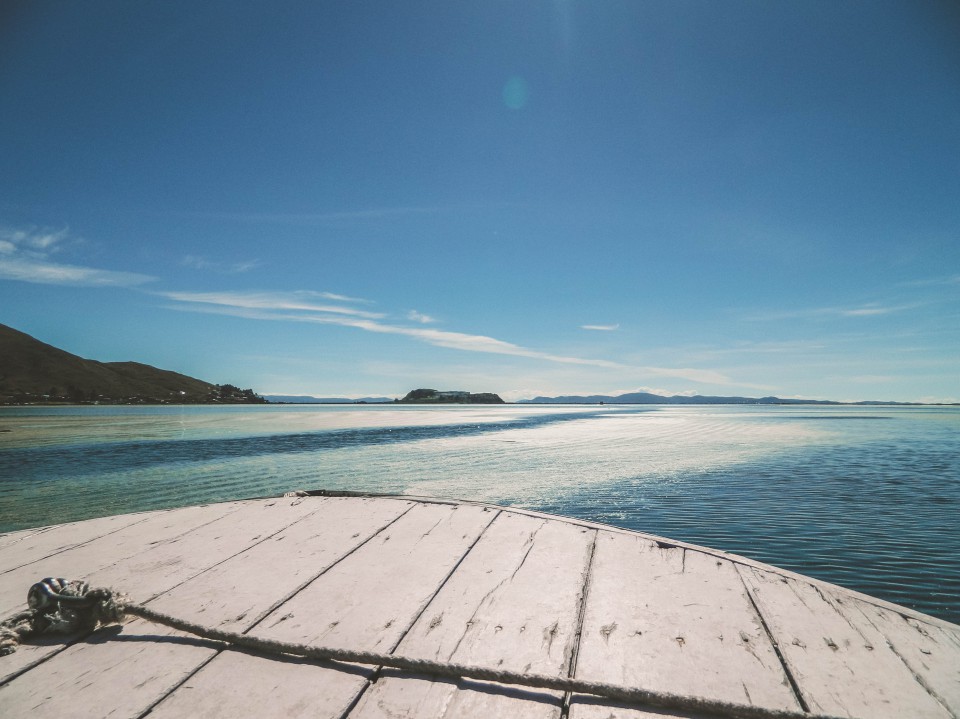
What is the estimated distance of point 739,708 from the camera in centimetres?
173

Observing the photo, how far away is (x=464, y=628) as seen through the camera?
7.58 feet

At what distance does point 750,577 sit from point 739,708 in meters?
1.47

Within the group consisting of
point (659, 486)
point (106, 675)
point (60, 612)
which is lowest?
point (659, 486)

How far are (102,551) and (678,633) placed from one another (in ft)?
12.9

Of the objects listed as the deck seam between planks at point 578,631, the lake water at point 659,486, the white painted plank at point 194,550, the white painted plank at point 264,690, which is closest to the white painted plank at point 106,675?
the white painted plank at point 264,690

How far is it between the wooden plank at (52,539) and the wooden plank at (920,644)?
517 centimetres

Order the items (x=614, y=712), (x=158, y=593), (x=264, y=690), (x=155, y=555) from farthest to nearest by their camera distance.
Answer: (x=155, y=555)
(x=158, y=593)
(x=264, y=690)
(x=614, y=712)

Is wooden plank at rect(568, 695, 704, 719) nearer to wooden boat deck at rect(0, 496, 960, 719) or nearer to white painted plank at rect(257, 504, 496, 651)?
wooden boat deck at rect(0, 496, 960, 719)

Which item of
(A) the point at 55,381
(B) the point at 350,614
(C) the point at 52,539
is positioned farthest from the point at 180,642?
(A) the point at 55,381

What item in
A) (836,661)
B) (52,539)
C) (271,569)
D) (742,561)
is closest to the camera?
(836,661)

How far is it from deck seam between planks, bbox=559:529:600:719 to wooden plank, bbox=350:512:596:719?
0.05ft

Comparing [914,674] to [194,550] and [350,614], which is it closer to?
[350,614]

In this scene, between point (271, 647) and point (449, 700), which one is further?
point (271, 647)

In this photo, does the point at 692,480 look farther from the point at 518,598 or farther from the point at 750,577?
the point at 518,598
